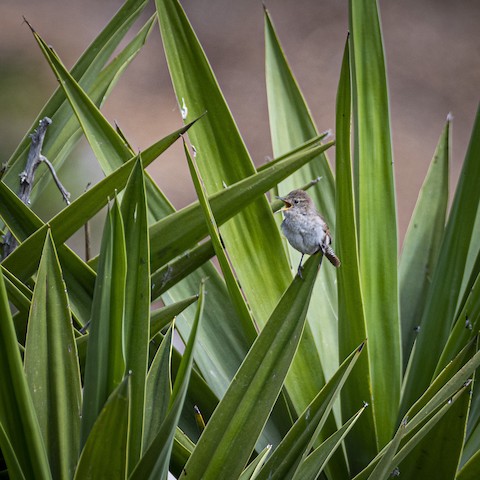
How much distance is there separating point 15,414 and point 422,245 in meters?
1.12

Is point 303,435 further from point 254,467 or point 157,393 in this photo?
point 157,393

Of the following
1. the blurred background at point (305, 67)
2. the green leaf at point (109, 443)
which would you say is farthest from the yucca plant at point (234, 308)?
the blurred background at point (305, 67)

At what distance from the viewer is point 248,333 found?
1.37 metres

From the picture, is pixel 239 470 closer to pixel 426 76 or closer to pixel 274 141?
pixel 274 141

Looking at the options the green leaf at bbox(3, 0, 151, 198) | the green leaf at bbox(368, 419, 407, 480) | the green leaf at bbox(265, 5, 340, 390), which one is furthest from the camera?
the green leaf at bbox(265, 5, 340, 390)

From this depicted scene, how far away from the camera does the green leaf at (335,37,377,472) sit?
4.33 ft

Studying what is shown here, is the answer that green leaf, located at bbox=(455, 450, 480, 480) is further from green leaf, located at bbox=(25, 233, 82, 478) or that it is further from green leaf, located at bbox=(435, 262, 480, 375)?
green leaf, located at bbox=(25, 233, 82, 478)

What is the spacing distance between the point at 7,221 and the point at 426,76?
445 centimetres

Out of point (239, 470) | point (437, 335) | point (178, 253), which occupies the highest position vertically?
point (178, 253)

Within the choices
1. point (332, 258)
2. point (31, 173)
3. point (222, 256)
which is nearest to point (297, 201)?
point (332, 258)

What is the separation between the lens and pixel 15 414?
3.10 ft

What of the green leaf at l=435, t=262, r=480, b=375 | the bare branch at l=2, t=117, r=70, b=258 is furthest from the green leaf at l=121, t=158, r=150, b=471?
the green leaf at l=435, t=262, r=480, b=375

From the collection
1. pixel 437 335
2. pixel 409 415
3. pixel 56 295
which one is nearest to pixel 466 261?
pixel 437 335

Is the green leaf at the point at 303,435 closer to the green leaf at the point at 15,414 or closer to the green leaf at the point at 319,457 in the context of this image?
the green leaf at the point at 319,457
